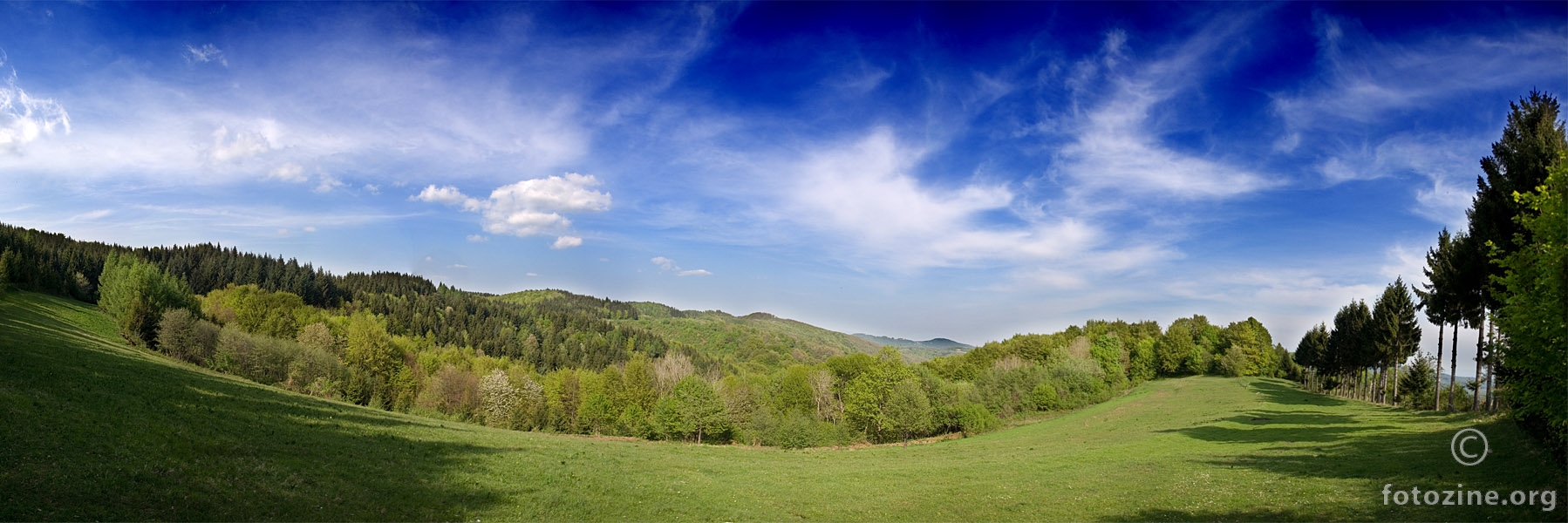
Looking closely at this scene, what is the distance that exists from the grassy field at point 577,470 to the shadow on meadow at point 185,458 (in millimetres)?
90

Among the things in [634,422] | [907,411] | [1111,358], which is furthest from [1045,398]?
[634,422]

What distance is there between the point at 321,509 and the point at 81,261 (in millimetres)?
155754

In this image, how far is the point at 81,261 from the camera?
371 ft

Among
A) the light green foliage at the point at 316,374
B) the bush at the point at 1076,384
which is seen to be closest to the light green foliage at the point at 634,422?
the light green foliage at the point at 316,374

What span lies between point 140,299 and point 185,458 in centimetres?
7764

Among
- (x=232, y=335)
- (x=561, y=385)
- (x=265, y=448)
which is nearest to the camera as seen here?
(x=265, y=448)

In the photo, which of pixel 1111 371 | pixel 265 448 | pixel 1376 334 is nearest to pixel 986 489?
pixel 265 448

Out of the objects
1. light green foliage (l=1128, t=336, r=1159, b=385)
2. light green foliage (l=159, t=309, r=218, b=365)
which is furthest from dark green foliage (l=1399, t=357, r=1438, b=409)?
light green foliage (l=159, t=309, r=218, b=365)

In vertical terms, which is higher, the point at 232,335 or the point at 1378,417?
the point at 1378,417

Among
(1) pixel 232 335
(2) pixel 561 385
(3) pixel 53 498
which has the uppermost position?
(3) pixel 53 498

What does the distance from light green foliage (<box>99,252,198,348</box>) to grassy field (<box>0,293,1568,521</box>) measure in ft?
92.2

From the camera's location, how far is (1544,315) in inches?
657

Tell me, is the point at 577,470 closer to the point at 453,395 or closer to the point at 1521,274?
the point at 1521,274

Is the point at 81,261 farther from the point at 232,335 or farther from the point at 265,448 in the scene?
the point at 265,448
